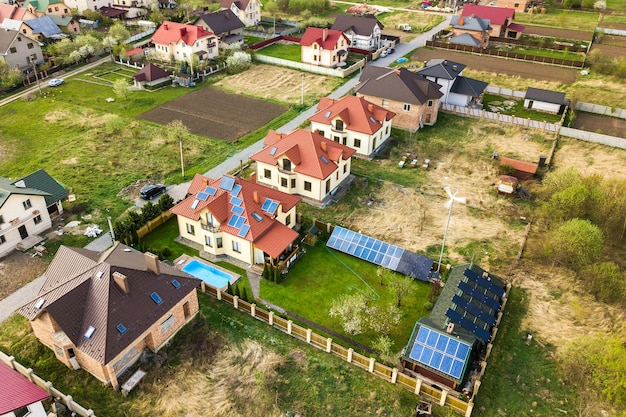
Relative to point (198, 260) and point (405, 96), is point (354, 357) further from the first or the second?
point (405, 96)

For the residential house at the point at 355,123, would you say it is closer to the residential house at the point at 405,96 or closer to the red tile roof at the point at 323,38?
the residential house at the point at 405,96

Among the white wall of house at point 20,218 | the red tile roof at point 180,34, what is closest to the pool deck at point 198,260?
the white wall of house at point 20,218

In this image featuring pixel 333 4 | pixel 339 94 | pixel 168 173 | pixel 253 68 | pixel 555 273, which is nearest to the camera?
pixel 555 273

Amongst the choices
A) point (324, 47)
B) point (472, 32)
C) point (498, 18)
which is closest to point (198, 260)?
point (324, 47)

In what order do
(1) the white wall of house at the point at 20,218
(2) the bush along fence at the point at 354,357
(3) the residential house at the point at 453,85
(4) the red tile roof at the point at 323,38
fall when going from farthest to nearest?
(4) the red tile roof at the point at 323,38 < (3) the residential house at the point at 453,85 < (1) the white wall of house at the point at 20,218 < (2) the bush along fence at the point at 354,357

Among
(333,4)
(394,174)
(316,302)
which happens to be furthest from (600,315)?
(333,4)

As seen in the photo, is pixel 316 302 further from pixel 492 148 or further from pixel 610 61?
pixel 610 61
